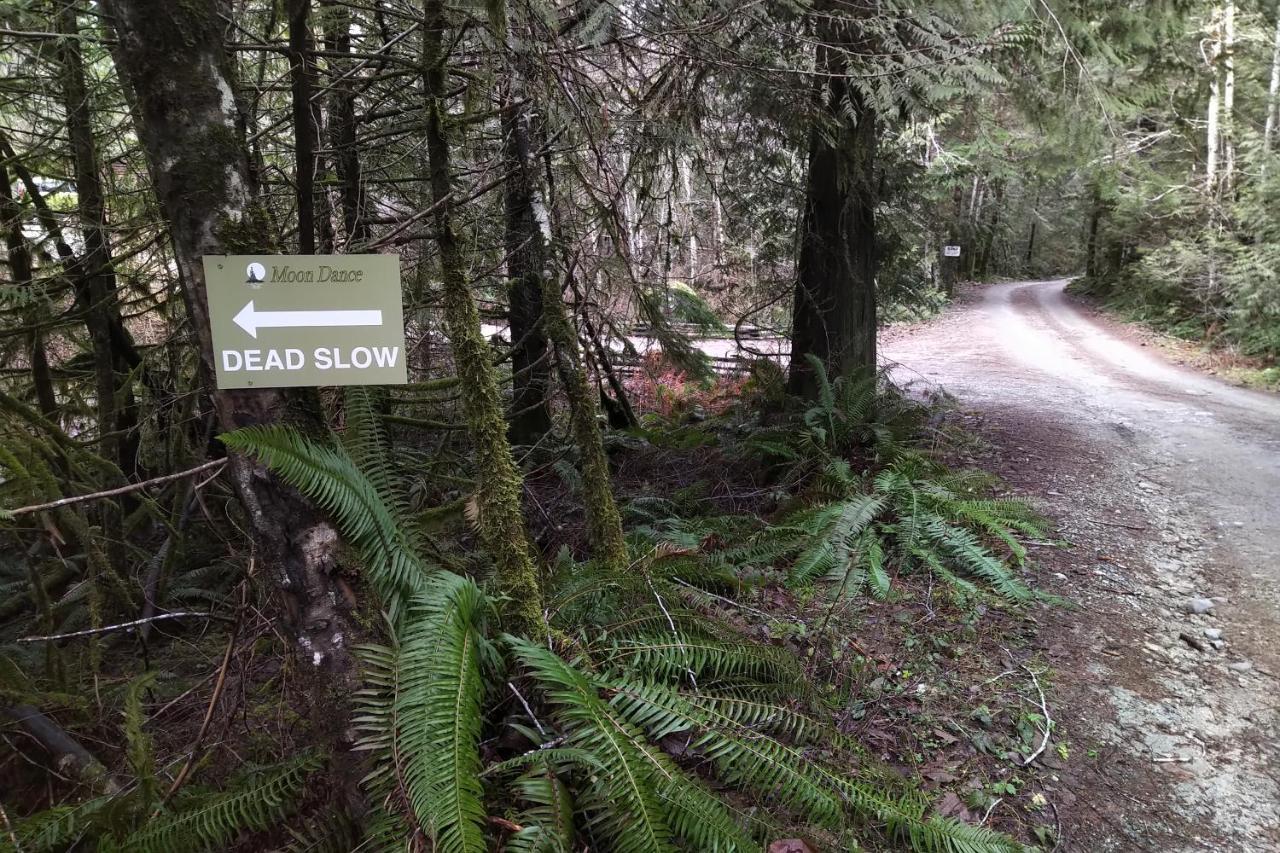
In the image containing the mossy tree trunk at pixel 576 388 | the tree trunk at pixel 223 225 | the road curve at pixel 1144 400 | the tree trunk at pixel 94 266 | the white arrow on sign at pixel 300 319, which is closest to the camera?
the tree trunk at pixel 223 225

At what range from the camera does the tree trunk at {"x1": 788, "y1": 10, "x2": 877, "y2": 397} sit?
19.9 feet

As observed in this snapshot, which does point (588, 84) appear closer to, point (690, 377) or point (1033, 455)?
point (690, 377)

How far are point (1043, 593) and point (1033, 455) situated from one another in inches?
116

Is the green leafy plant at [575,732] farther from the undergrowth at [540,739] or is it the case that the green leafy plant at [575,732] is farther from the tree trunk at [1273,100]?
the tree trunk at [1273,100]

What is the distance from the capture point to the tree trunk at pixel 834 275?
Result: 6.07 metres

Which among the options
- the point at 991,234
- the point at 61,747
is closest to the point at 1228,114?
the point at 991,234

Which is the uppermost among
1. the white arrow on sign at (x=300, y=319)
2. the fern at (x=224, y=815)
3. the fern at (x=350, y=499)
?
the white arrow on sign at (x=300, y=319)

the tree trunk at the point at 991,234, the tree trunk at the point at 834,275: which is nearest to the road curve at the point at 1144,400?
the tree trunk at the point at 834,275

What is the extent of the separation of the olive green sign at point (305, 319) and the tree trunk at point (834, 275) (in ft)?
15.6

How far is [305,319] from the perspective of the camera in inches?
75.7

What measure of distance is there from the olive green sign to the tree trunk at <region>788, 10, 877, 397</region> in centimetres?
477

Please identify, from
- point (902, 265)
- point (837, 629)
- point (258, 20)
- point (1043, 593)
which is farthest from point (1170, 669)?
point (258, 20)

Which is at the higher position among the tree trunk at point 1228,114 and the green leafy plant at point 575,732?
the tree trunk at point 1228,114

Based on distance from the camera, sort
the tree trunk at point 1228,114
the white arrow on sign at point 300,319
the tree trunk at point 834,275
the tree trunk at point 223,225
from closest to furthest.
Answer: the tree trunk at point 223,225, the white arrow on sign at point 300,319, the tree trunk at point 834,275, the tree trunk at point 1228,114
